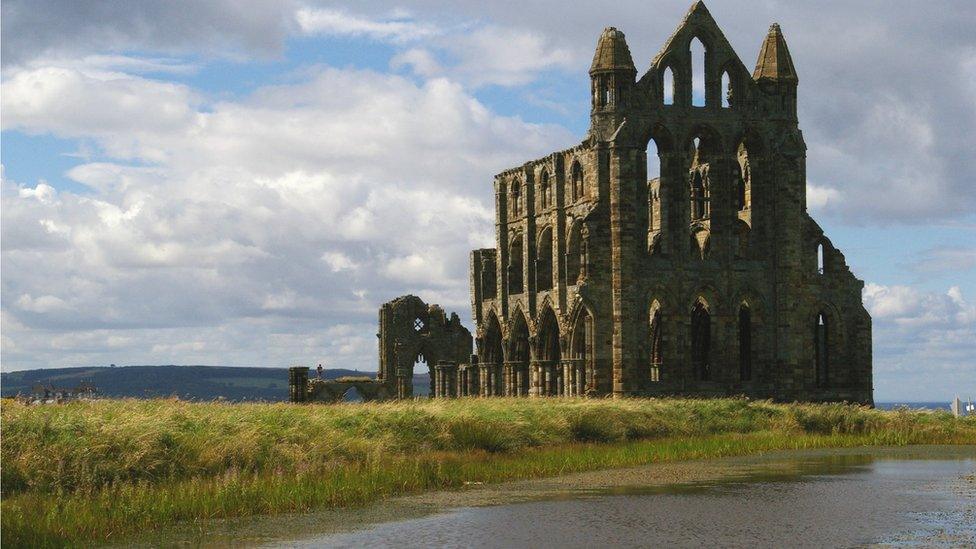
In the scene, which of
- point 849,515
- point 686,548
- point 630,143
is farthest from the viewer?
point 630,143

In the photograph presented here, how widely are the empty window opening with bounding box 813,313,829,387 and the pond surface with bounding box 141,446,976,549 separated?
1290 inches

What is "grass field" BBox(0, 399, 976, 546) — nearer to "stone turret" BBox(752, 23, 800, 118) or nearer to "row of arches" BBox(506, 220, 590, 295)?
"row of arches" BBox(506, 220, 590, 295)

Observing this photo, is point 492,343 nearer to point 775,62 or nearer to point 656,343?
point 656,343

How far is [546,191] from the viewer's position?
229 feet

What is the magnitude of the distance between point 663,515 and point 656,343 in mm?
43733

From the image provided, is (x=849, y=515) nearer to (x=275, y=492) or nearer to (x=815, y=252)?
(x=275, y=492)

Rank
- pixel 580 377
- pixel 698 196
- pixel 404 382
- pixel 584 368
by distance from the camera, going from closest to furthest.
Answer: pixel 580 377, pixel 584 368, pixel 698 196, pixel 404 382

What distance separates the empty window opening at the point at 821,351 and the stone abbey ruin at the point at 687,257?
0.29 ft

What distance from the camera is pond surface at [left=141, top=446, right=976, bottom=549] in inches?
859

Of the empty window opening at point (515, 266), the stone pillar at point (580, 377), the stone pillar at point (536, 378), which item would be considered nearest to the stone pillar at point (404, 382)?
the empty window opening at point (515, 266)

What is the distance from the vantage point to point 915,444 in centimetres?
4581

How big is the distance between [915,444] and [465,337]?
39.0m

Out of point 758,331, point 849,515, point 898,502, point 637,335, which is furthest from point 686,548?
point 758,331

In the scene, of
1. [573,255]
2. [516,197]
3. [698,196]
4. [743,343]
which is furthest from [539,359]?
[698,196]
